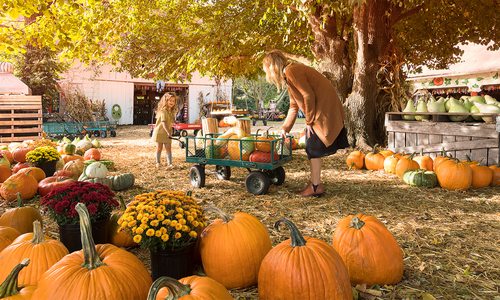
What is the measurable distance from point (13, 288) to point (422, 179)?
5.07 metres

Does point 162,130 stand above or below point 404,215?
above

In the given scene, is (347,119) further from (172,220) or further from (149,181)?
(172,220)

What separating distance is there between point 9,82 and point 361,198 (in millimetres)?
10205

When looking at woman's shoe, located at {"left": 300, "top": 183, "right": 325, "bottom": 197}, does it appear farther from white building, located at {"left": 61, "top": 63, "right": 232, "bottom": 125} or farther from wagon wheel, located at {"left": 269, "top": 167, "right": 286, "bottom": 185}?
white building, located at {"left": 61, "top": 63, "right": 232, "bottom": 125}

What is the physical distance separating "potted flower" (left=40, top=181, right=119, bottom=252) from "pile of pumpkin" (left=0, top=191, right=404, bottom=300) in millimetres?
297

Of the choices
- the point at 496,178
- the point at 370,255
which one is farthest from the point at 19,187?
the point at 496,178

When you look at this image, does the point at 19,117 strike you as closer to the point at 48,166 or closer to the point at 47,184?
the point at 48,166

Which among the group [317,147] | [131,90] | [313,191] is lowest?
[313,191]

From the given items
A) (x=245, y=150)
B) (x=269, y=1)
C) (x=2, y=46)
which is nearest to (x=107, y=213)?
(x=245, y=150)

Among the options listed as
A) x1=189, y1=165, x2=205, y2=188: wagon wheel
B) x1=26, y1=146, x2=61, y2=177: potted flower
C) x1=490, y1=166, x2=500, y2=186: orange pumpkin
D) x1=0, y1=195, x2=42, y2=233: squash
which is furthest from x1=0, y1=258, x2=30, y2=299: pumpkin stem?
x1=490, y1=166, x2=500, y2=186: orange pumpkin

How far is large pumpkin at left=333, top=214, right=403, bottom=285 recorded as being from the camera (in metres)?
2.36

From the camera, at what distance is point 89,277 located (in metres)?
1.77

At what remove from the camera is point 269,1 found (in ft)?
28.1

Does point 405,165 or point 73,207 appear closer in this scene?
point 73,207
